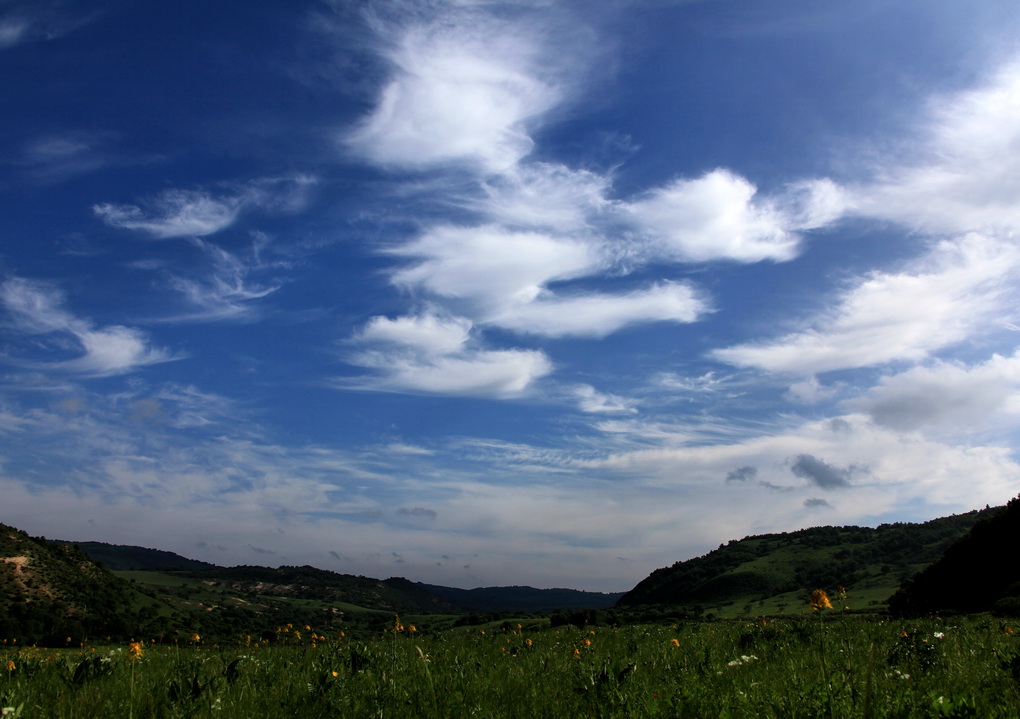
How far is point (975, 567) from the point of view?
166 ft

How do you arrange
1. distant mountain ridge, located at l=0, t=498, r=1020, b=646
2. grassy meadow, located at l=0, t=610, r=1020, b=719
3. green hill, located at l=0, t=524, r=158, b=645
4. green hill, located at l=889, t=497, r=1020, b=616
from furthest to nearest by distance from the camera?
green hill, located at l=0, t=524, r=158, b=645 < distant mountain ridge, located at l=0, t=498, r=1020, b=646 < green hill, located at l=889, t=497, r=1020, b=616 < grassy meadow, located at l=0, t=610, r=1020, b=719

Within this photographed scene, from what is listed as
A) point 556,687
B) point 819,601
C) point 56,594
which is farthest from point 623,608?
point 819,601

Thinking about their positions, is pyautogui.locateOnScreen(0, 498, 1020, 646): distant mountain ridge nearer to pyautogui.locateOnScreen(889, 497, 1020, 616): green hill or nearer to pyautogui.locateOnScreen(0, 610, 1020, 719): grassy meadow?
pyautogui.locateOnScreen(889, 497, 1020, 616): green hill

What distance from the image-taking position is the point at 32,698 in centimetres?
630

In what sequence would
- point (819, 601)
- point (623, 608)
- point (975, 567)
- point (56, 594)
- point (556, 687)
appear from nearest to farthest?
point (819, 601) < point (556, 687) < point (975, 567) < point (56, 594) < point (623, 608)

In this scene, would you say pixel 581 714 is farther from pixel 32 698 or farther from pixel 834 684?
pixel 32 698

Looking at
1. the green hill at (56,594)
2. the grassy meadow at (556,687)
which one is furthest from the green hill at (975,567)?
the green hill at (56,594)

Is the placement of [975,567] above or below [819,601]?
below

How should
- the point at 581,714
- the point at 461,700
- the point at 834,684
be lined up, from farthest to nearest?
the point at 461,700
the point at 834,684
the point at 581,714

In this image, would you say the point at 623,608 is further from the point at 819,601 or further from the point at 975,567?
the point at 819,601

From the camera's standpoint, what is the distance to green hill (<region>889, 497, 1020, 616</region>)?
42.9 m

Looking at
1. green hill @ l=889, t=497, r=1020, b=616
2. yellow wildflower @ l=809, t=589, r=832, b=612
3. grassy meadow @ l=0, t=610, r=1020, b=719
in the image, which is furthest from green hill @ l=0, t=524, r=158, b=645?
green hill @ l=889, t=497, r=1020, b=616

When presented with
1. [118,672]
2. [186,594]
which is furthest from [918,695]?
[186,594]

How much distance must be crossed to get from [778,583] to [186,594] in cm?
19042
